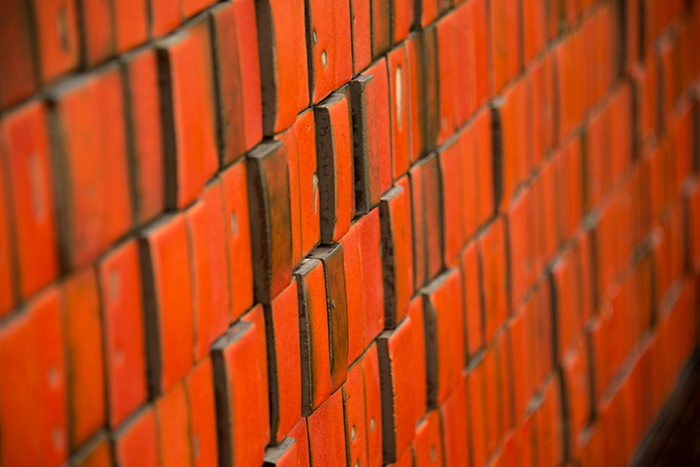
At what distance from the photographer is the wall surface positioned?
24.9 inches

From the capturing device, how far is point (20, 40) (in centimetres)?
58

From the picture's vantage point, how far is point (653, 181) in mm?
2314

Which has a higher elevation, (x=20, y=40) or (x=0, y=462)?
(x=20, y=40)

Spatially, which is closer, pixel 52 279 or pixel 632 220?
pixel 52 279

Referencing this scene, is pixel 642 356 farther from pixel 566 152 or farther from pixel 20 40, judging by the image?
pixel 20 40

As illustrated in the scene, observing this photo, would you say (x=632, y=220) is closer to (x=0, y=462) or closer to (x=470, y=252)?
(x=470, y=252)

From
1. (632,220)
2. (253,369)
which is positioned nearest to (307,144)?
(253,369)

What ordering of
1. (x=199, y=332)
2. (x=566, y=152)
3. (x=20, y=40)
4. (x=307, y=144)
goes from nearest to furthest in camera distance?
(x=20, y=40) < (x=199, y=332) < (x=307, y=144) < (x=566, y=152)

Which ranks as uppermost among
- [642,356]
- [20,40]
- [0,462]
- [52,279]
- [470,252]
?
[20,40]

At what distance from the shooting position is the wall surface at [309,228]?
63 cm

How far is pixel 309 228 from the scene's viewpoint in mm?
1007

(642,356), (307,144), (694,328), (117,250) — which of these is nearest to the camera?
(117,250)

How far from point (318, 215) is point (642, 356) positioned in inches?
63.0

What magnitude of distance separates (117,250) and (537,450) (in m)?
1.28
